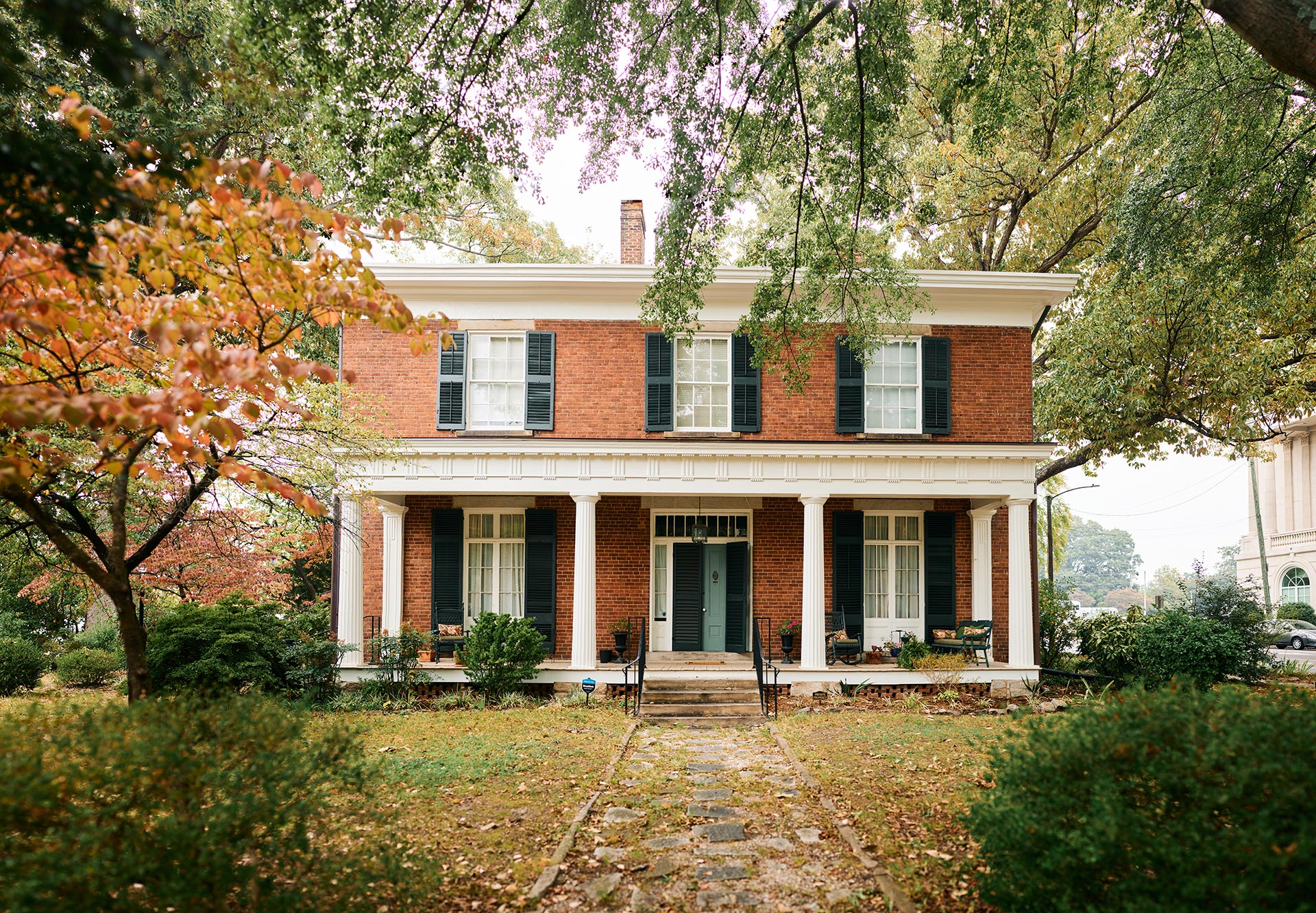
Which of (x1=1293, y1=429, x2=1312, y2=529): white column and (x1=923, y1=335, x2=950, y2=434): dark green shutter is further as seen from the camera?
(x1=1293, y1=429, x2=1312, y2=529): white column

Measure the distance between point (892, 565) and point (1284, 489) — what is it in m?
41.7

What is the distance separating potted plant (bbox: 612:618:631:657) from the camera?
14734 millimetres

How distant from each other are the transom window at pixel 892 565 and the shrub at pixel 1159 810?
11.1 metres

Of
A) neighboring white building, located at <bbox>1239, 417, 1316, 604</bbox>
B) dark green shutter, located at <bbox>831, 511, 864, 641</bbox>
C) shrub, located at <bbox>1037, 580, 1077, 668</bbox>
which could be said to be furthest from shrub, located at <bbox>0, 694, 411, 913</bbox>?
neighboring white building, located at <bbox>1239, 417, 1316, 604</bbox>

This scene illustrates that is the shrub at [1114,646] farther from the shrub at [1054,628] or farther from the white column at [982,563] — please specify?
the white column at [982,563]

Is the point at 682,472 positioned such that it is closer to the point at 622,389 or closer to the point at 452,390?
the point at 622,389

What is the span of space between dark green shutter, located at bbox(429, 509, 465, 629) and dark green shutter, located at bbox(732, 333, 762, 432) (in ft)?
19.5

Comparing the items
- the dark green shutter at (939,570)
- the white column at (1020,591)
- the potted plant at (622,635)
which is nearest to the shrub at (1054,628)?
→ the white column at (1020,591)

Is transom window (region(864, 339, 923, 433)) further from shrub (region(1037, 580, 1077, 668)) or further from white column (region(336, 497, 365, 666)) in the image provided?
white column (region(336, 497, 365, 666))

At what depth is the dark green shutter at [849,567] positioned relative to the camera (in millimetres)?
15156

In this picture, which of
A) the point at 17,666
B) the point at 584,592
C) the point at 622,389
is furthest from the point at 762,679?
the point at 17,666

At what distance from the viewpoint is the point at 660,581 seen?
1559 centimetres

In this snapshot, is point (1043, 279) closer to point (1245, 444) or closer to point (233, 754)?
point (1245, 444)

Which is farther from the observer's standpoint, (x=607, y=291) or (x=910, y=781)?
(x=607, y=291)
